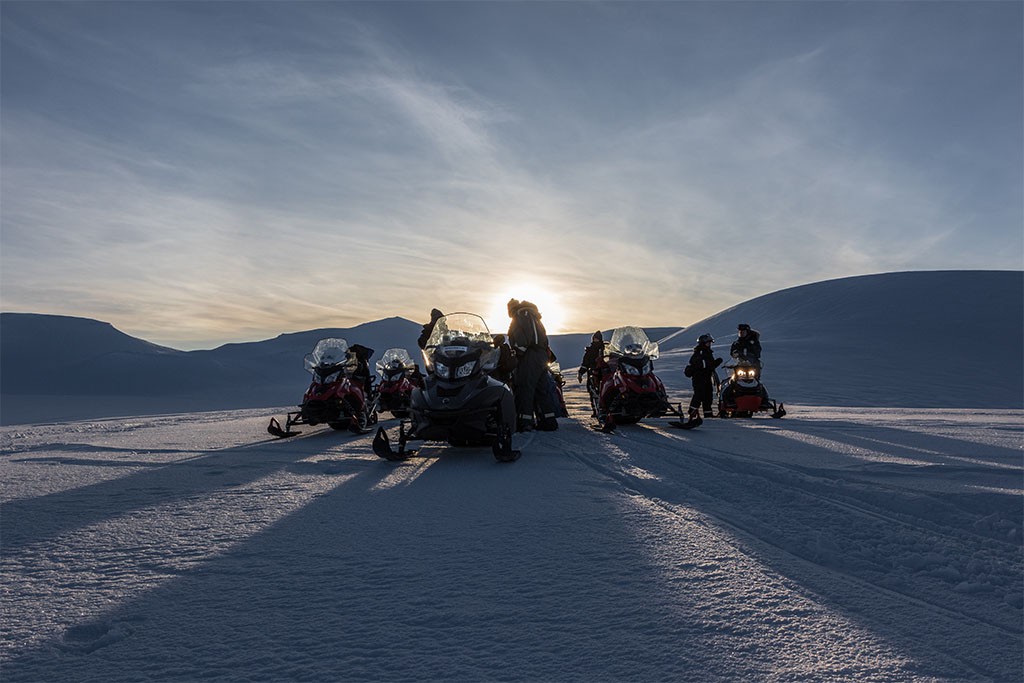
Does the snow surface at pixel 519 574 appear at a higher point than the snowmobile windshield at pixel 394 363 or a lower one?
lower

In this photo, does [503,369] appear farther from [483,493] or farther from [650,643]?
A: [650,643]

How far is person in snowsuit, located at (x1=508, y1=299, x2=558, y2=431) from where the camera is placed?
10.3 metres

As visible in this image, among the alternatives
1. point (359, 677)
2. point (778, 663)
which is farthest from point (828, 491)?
point (359, 677)

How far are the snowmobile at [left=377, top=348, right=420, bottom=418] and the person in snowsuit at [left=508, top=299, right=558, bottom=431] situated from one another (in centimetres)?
308

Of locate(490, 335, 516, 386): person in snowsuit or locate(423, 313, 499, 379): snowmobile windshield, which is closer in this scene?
locate(423, 313, 499, 379): snowmobile windshield

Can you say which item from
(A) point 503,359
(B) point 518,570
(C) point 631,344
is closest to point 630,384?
(C) point 631,344

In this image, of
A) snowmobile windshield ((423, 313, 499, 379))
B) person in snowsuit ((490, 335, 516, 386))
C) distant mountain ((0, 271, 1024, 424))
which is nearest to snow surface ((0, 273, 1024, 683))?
snowmobile windshield ((423, 313, 499, 379))

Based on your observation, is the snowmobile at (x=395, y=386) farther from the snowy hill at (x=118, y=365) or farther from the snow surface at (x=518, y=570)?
the snowy hill at (x=118, y=365)

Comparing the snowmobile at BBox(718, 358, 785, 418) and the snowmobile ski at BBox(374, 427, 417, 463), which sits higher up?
the snowmobile at BBox(718, 358, 785, 418)

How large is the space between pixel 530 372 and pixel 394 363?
4452 millimetres

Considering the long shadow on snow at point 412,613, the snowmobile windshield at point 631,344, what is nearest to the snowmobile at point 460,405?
the long shadow on snow at point 412,613

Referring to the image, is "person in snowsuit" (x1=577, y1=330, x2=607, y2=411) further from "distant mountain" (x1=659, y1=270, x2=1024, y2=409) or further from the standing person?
"distant mountain" (x1=659, y1=270, x2=1024, y2=409)

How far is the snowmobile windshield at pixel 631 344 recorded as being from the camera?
10.5m

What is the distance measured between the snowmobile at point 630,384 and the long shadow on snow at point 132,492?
489cm
